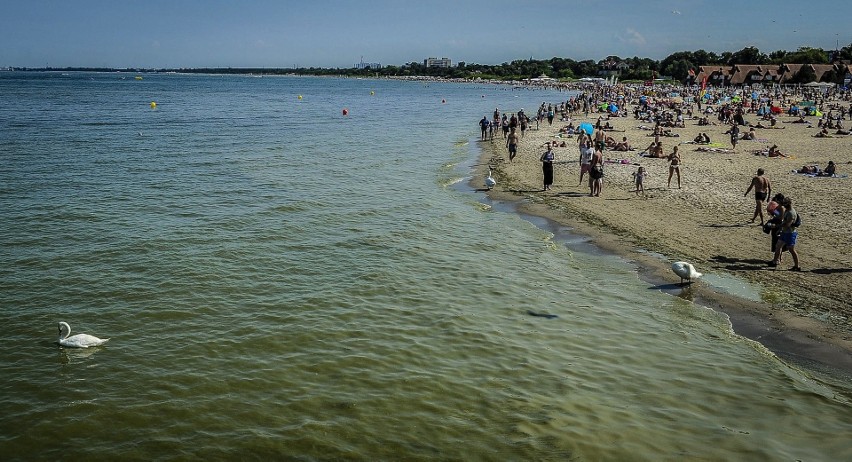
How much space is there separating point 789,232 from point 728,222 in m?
4.48

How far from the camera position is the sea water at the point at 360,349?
26.4ft

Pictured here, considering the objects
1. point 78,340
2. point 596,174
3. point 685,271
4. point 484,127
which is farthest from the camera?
point 484,127

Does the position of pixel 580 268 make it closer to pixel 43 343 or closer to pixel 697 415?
pixel 697 415

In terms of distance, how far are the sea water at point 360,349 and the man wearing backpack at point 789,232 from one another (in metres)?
3.31

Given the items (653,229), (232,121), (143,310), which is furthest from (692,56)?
(143,310)

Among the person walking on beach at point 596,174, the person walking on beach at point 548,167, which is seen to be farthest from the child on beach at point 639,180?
the person walking on beach at point 548,167

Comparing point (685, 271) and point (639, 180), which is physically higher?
point (639, 180)

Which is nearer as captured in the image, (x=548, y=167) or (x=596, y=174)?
(x=596, y=174)

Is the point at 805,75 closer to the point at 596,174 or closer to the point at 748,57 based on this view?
the point at 748,57

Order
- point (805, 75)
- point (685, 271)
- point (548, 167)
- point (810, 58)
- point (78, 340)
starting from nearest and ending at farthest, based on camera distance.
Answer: point (78, 340)
point (685, 271)
point (548, 167)
point (805, 75)
point (810, 58)

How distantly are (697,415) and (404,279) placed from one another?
23.3 feet

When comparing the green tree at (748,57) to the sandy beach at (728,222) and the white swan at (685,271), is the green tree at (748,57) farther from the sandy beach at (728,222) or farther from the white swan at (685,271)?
the white swan at (685,271)

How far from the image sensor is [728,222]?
18188mm

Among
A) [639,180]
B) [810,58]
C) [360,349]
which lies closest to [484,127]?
[639,180]
